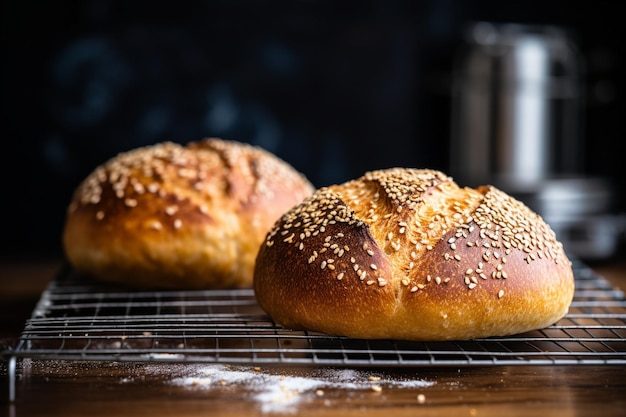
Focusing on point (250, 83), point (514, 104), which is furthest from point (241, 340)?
point (250, 83)

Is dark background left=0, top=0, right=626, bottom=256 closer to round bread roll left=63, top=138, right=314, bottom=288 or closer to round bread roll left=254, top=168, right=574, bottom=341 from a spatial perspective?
round bread roll left=63, top=138, right=314, bottom=288

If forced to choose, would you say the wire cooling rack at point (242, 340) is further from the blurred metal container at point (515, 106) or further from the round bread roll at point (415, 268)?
the blurred metal container at point (515, 106)

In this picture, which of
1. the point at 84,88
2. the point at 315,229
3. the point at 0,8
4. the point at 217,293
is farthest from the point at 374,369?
the point at 0,8

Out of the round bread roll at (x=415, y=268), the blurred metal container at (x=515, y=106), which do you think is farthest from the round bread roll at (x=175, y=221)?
the blurred metal container at (x=515, y=106)

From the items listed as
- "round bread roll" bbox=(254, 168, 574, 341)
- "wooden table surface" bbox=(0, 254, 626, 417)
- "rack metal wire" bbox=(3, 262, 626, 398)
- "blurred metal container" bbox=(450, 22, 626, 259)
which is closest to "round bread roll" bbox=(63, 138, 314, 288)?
"rack metal wire" bbox=(3, 262, 626, 398)

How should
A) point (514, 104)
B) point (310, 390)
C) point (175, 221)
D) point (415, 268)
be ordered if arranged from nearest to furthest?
point (310, 390), point (415, 268), point (175, 221), point (514, 104)

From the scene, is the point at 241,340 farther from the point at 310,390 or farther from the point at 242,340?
the point at 310,390

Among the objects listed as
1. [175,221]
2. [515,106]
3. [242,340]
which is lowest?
[242,340]
